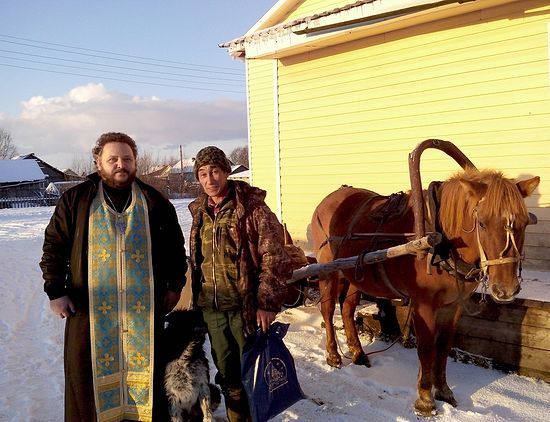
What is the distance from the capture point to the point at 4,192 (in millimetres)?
39219

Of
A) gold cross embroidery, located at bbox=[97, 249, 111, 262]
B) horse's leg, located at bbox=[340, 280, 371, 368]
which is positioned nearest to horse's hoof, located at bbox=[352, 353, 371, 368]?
horse's leg, located at bbox=[340, 280, 371, 368]

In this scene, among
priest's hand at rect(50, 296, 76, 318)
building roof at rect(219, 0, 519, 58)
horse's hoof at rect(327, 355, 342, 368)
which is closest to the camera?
priest's hand at rect(50, 296, 76, 318)

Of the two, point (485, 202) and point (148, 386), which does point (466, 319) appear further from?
point (148, 386)

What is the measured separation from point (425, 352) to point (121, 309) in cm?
218

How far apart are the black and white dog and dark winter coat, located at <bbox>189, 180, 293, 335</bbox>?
1.17 feet

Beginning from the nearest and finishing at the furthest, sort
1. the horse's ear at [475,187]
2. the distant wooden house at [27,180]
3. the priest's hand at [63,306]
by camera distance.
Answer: the priest's hand at [63,306]
the horse's ear at [475,187]
the distant wooden house at [27,180]

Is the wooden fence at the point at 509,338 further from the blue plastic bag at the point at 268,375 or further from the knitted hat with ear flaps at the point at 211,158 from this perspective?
the knitted hat with ear flaps at the point at 211,158

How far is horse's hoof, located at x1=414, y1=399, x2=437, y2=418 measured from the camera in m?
3.33

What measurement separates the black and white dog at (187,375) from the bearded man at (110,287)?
0.07 metres

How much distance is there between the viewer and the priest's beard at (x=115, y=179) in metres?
2.62

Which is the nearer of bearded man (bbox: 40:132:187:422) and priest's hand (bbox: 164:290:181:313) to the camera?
bearded man (bbox: 40:132:187:422)

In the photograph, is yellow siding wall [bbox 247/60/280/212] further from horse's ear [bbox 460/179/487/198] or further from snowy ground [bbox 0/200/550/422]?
horse's ear [bbox 460/179/487/198]

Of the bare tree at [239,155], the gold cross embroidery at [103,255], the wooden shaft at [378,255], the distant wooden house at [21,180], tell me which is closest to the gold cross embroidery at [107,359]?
the gold cross embroidery at [103,255]

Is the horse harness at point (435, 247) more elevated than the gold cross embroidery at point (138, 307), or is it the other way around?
the horse harness at point (435, 247)
